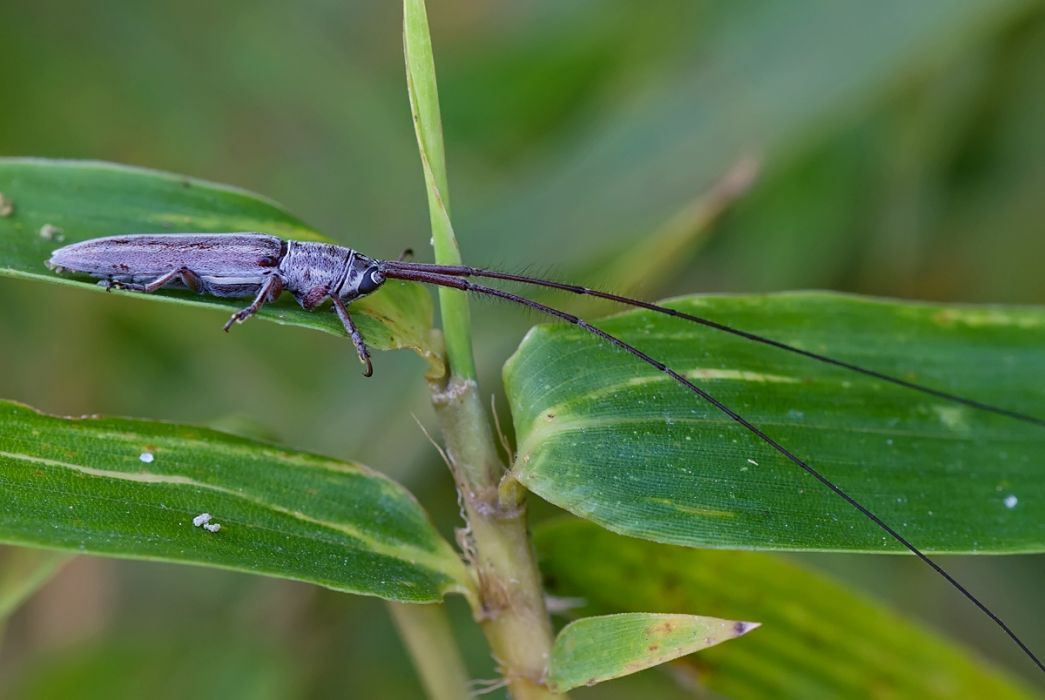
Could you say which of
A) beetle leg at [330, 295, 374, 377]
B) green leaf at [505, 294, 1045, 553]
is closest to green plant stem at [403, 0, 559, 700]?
green leaf at [505, 294, 1045, 553]

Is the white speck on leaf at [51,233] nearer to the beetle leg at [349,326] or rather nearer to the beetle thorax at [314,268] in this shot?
the beetle thorax at [314,268]

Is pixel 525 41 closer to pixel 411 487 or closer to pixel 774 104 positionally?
pixel 774 104

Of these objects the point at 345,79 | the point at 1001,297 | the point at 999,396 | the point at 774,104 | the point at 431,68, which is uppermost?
the point at 345,79

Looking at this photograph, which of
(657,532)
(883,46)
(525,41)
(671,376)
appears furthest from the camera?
(525,41)

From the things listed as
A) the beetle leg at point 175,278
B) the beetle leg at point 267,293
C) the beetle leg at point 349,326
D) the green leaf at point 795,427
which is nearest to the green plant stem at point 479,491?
the green leaf at point 795,427

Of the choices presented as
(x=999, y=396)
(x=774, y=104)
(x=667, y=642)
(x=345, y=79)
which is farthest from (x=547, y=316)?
(x=345, y=79)

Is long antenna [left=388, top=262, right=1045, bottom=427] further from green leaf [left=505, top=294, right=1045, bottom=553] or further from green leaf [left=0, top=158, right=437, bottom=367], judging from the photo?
green leaf [left=0, top=158, right=437, bottom=367]
